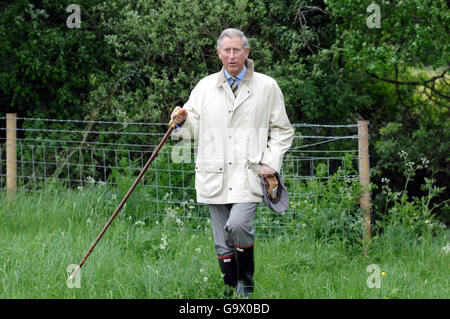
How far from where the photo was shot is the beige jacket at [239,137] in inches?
152

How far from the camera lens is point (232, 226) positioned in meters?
3.78

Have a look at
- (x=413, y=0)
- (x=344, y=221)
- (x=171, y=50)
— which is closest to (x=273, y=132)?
(x=344, y=221)

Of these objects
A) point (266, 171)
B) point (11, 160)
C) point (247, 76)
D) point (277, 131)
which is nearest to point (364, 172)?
point (277, 131)

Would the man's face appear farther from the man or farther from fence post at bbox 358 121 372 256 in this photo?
fence post at bbox 358 121 372 256

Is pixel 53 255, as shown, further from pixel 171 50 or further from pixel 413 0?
pixel 413 0

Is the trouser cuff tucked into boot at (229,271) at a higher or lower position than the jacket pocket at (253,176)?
lower

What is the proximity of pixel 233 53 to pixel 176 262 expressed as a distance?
A: 1.65 metres

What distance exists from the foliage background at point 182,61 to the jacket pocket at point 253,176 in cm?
394

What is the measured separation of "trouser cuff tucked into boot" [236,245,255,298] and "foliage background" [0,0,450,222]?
4079 mm

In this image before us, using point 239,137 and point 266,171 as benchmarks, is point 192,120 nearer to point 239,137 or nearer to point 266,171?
point 239,137

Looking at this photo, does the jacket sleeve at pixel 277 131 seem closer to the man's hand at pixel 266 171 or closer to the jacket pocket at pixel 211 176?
the man's hand at pixel 266 171

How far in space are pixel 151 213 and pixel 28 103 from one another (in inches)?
153

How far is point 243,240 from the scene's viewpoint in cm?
382

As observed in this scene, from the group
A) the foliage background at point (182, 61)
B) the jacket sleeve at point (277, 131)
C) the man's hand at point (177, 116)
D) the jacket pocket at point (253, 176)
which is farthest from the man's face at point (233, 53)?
the foliage background at point (182, 61)
